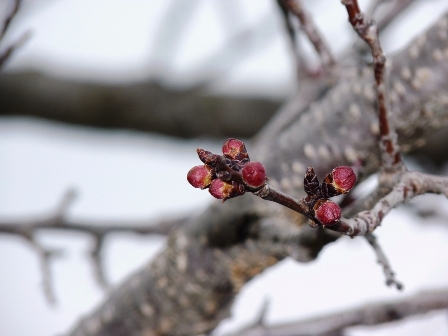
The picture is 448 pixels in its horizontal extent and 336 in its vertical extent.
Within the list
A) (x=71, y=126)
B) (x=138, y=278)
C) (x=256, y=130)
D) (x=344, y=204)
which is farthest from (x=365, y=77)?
(x=71, y=126)

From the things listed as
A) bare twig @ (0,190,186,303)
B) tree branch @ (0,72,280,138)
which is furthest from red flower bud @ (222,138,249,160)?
tree branch @ (0,72,280,138)

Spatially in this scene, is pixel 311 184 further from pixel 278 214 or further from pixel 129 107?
pixel 129 107

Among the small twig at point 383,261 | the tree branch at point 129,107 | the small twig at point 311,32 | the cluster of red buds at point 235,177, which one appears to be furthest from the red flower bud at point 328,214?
the tree branch at point 129,107

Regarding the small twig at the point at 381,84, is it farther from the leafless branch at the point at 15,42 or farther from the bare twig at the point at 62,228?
the bare twig at the point at 62,228

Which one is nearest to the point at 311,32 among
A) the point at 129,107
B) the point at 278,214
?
the point at 278,214

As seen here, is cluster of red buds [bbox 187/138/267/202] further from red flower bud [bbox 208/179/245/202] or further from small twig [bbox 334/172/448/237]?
small twig [bbox 334/172/448/237]
